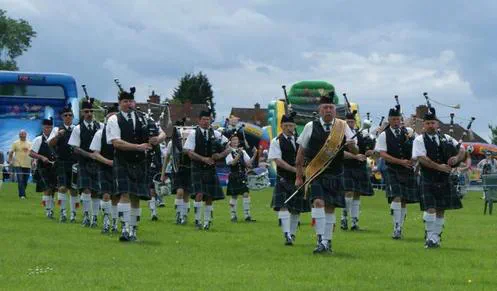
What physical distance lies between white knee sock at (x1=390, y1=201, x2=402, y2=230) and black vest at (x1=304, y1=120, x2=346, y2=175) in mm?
2719

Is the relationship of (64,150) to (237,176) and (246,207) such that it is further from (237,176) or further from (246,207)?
(237,176)

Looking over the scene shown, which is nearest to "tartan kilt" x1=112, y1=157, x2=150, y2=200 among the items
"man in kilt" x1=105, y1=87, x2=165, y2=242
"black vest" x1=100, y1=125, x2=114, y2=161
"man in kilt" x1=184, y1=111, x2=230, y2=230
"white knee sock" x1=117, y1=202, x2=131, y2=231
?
"man in kilt" x1=105, y1=87, x2=165, y2=242

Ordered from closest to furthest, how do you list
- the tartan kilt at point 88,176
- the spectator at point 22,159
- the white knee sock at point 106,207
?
the white knee sock at point 106,207 → the tartan kilt at point 88,176 → the spectator at point 22,159

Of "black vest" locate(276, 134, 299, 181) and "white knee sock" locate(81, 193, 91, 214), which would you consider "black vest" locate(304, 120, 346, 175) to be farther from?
"white knee sock" locate(81, 193, 91, 214)

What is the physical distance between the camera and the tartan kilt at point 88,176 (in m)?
16.4

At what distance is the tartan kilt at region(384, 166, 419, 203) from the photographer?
15445 millimetres

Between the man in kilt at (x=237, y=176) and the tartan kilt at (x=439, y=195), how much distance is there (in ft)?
19.9

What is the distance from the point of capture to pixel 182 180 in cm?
1825

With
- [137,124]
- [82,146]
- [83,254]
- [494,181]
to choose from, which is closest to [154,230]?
[82,146]

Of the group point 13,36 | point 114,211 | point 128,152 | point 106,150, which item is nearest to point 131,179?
point 128,152

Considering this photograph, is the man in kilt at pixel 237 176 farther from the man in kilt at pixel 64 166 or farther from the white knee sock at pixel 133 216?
the white knee sock at pixel 133 216

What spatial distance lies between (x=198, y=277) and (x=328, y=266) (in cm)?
161

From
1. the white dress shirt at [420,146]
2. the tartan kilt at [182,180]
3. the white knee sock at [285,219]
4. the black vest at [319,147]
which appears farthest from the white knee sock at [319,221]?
the tartan kilt at [182,180]

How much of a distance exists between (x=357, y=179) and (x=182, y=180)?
280 centimetres
